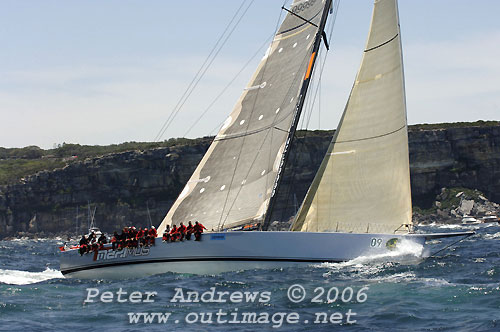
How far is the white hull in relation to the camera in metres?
17.1

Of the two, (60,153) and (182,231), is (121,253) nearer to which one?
(182,231)

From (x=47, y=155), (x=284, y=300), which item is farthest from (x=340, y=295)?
(x=47, y=155)

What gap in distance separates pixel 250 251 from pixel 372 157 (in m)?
4.36

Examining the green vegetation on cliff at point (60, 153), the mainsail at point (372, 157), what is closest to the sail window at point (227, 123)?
the mainsail at point (372, 157)

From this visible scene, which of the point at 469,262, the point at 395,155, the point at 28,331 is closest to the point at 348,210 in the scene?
the point at 395,155

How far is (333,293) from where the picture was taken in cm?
1406

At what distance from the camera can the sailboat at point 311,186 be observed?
57.3 ft

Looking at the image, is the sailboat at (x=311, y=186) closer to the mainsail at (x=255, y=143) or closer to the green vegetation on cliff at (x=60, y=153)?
the mainsail at (x=255, y=143)

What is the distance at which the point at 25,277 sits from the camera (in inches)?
844

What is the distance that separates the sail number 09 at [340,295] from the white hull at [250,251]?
254 centimetres

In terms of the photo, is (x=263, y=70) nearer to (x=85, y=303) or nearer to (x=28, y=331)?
(x=85, y=303)

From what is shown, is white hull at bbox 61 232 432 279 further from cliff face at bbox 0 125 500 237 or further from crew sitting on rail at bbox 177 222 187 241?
cliff face at bbox 0 125 500 237

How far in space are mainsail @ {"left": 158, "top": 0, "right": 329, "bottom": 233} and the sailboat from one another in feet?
0.11

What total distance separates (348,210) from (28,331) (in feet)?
31.8
